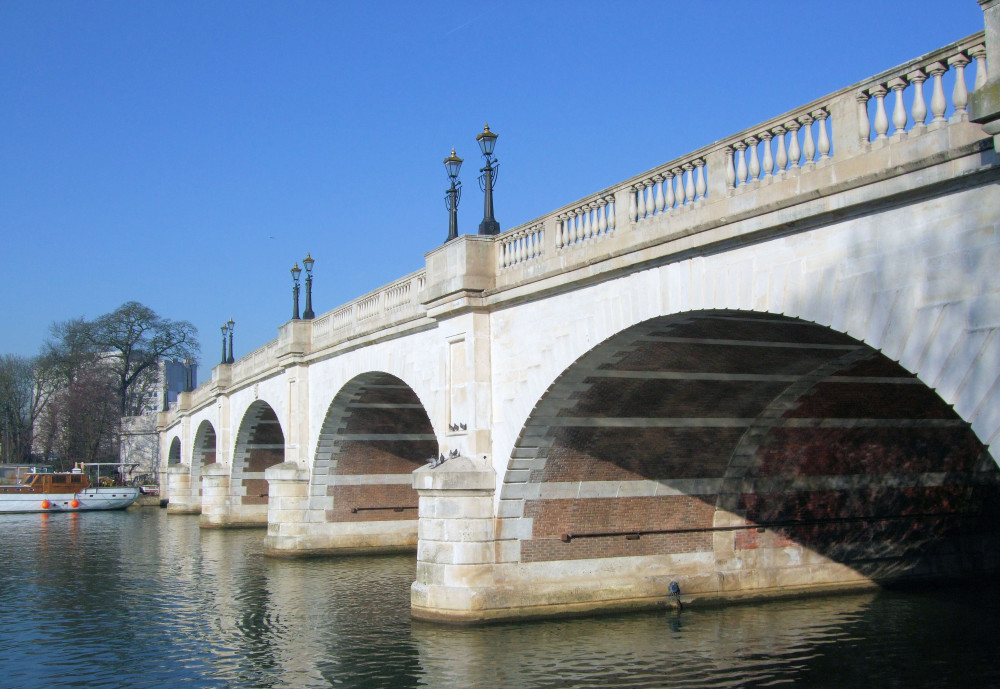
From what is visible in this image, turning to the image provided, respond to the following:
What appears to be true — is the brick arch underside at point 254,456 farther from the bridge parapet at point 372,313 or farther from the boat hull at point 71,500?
the boat hull at point 71,500

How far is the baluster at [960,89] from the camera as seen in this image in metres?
7.55

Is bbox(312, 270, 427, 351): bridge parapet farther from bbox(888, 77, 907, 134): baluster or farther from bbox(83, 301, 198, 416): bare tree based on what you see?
bbox(83, 301, 198, 416): bare tree

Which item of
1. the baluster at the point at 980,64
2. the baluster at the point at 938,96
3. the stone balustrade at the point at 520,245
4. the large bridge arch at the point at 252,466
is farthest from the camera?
the large bridge arch at the point at 252,466

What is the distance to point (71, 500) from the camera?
47.0m

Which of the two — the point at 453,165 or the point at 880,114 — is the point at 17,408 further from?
the point at 880,114

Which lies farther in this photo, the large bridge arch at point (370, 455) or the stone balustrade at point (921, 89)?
the large bridge arch at point (370, 455)

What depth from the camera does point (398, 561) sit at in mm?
24016

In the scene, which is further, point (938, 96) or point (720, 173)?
point (720, 173)

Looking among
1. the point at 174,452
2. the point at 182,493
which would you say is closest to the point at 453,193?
the point at 182,493

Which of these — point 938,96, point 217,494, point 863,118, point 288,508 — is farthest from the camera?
point 217,494

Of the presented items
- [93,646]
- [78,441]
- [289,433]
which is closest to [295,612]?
[93,646]

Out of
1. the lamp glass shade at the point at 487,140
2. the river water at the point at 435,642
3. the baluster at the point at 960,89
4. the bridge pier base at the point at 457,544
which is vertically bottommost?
the river water at the point at 435,642

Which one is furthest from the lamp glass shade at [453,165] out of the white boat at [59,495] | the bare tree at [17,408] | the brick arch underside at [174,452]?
the bare tree at [17,408]

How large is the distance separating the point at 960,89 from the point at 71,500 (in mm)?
46617
